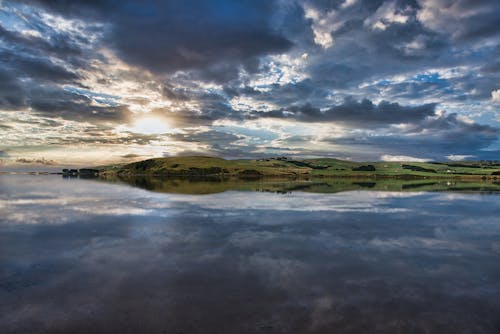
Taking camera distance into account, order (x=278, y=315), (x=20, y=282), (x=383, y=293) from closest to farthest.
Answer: (x=278, y=315) < (x=383, y=293) < (x=20, y=282)

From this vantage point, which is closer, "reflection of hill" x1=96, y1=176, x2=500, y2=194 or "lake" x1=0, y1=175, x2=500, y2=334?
"lake" x1=0, y1=175, x2=500, y2=334

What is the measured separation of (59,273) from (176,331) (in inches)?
380

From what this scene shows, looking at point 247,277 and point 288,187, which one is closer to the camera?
point 247,277

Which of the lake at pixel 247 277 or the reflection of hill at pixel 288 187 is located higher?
the reflection of hill at pixel 288 187

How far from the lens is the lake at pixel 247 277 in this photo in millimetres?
11977

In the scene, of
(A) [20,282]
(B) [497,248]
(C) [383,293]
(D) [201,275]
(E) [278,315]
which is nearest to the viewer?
(E) [278,315]

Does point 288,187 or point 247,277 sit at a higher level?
point 288,187

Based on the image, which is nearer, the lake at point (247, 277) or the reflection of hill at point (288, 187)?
the lake at point (247, 277)

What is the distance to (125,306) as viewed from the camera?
43.2 feet

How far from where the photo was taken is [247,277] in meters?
16.7

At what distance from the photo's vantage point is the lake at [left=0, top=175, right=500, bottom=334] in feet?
39.3

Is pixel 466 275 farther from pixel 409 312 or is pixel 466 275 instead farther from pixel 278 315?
pixel 278 315

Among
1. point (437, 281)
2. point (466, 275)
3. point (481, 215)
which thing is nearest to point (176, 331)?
point (437, 281)

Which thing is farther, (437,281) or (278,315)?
(437,281)
